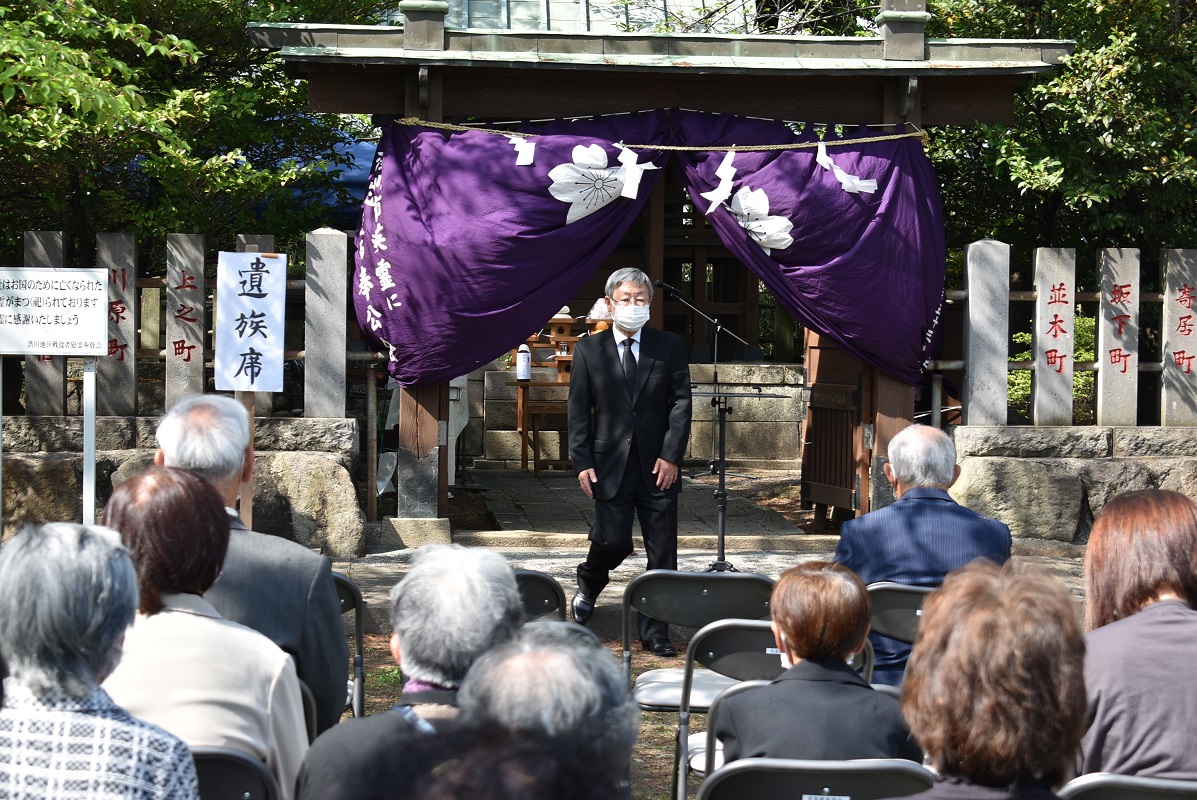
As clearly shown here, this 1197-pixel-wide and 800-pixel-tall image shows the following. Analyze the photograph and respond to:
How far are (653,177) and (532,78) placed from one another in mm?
1001

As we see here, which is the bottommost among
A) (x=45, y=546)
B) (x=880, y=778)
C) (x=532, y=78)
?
(x=880, y=778)

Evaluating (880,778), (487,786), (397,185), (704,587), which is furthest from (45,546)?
(397,185)

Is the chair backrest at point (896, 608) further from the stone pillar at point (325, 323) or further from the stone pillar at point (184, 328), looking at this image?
the stone pillar at point (184, 328)

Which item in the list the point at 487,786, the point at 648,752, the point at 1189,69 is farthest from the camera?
the point at 1189,69

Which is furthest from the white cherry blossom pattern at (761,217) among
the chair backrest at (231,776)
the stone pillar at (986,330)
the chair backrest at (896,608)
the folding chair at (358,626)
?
the chair backrest at (231,776)

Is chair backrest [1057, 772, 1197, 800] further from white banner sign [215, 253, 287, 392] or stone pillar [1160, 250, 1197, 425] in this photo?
stone pillar [1160, 250, 1197, 425]

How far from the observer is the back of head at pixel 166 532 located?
258 centimetres

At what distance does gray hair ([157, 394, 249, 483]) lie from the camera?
10.7 ft

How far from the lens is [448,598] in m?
2.28

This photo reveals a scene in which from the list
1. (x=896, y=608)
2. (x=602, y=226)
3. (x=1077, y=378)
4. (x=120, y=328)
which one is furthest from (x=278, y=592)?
(x=1077, y=378)

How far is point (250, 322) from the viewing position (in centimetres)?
672

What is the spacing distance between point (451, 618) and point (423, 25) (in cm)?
597

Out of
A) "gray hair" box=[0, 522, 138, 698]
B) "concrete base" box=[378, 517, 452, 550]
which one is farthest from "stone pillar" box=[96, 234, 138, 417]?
"gray hair" box=[0, 522, 138, 698]

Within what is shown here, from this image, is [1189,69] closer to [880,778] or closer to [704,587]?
[704,587]
